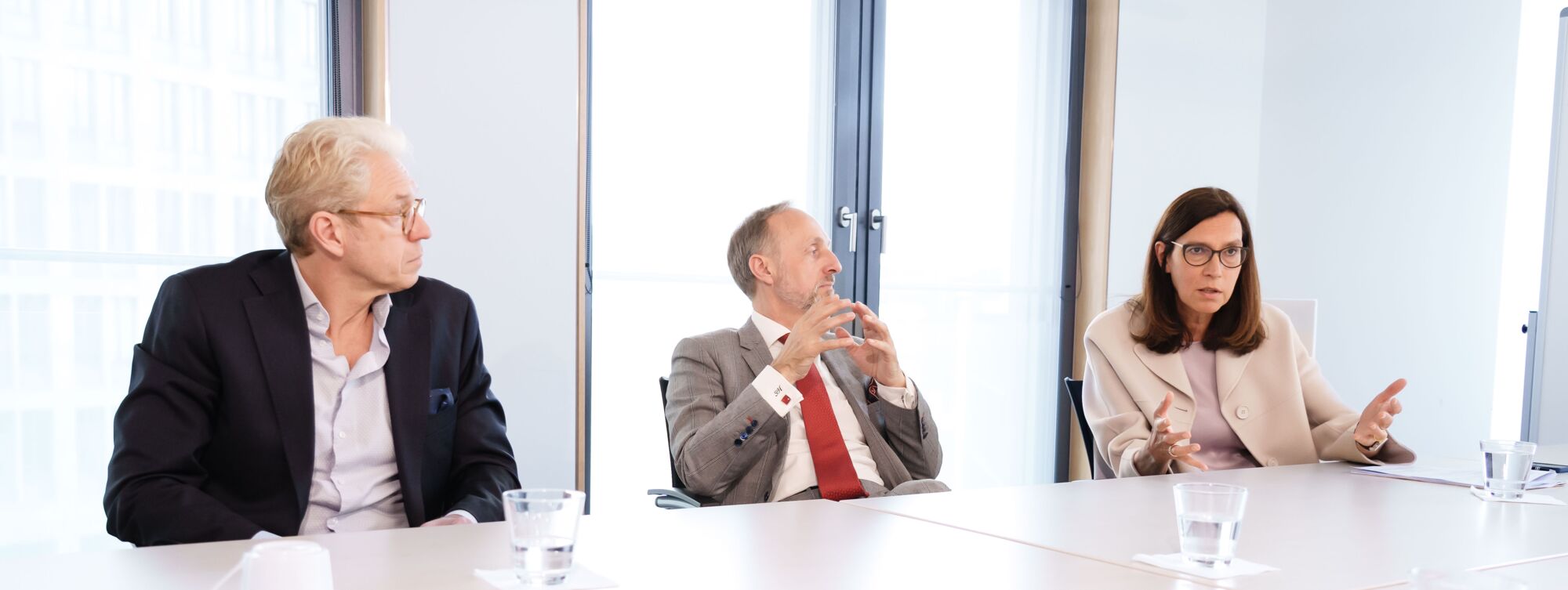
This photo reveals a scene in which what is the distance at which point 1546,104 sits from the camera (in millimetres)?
4875

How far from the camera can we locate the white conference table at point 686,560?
119 centimetres

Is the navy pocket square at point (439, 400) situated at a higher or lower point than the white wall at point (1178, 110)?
lower

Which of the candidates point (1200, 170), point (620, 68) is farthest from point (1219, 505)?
point (1200, 170)

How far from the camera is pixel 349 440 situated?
2051mm

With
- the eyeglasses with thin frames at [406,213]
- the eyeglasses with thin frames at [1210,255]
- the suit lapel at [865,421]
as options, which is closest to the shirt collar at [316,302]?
the eyeglasses with thin frames at [406,213]

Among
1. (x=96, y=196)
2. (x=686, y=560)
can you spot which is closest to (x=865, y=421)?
(x=686, y=560)

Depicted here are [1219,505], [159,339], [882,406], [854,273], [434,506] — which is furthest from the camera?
[854,273]

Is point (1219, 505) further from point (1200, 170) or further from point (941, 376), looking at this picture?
point (1200, 170)

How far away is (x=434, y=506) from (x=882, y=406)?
1032mm

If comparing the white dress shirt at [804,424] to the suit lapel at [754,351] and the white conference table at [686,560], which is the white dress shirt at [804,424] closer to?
the suit lapel at [754,351]

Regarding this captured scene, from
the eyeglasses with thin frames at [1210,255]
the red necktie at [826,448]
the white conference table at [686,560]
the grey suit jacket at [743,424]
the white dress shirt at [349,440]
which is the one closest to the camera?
the white conference table at [686,560]

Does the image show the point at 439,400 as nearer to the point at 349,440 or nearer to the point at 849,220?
the point at 349,440

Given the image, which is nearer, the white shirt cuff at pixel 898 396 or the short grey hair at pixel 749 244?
the white shirt cuff at pixel 898 396

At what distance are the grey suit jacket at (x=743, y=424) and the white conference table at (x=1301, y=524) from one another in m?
0.61
